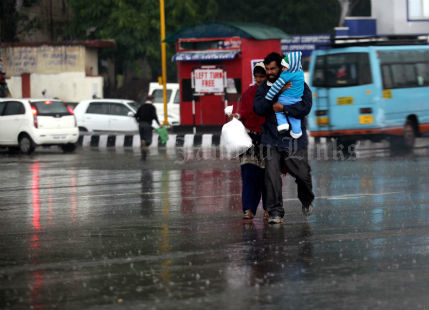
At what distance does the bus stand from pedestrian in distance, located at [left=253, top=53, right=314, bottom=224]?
1475 cm

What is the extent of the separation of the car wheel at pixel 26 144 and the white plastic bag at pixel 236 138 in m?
18.3

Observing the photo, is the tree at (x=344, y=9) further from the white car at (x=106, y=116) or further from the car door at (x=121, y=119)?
the car door at (x=121, y=119)

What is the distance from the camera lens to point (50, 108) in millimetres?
29281

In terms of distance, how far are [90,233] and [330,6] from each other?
48.3 m

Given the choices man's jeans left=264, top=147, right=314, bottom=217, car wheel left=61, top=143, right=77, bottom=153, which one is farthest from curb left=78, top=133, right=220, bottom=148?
man's jeans left=264, top=147, right=314, bottom=217

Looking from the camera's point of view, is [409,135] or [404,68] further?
[404,68]

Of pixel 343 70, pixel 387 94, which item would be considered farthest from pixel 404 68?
pixel 343 70

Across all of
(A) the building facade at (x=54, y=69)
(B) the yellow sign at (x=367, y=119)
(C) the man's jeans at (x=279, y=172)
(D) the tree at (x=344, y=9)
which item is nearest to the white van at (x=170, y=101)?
(A) the building facade at (x=54, y=69)

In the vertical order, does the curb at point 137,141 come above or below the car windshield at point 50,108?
below

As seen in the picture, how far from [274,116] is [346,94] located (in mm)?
15105

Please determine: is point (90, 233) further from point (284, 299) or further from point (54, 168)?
point (54, 168)

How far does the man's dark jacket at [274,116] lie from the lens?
10883 millimetres

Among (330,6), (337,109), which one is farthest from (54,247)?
(330,6)

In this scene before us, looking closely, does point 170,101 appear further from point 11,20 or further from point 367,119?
point 367,119
